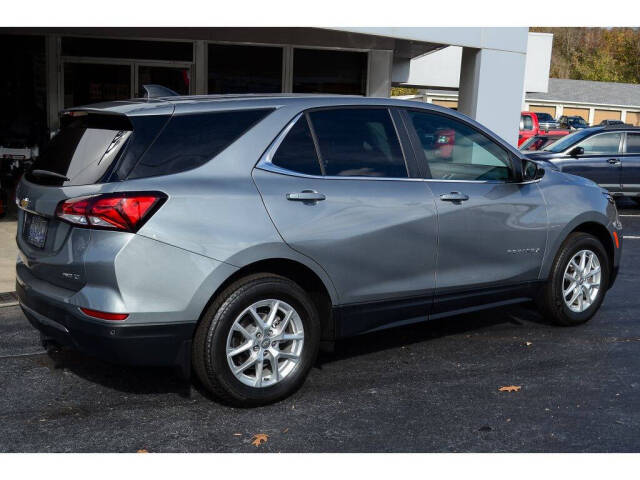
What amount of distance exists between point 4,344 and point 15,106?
994 centimetres

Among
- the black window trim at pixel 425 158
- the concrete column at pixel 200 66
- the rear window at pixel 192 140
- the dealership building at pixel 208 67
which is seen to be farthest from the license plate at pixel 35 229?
the concrete column at pixel 200 66

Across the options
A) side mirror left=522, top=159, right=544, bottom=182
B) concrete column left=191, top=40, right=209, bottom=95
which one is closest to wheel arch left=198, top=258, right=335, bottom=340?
side mirror left=522, top=159, right=544, bottom=182

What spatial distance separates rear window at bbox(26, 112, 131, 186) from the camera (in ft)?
13.8

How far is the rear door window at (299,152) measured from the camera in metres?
4.58

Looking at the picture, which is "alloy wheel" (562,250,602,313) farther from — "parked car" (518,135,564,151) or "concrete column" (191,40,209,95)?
"parked car" (518,135,564,151)

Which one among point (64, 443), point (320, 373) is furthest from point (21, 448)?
point (320, 373)

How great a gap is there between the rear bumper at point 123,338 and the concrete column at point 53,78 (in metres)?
10.8

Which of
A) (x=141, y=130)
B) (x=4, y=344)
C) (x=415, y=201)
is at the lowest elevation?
(x=4, y=344)

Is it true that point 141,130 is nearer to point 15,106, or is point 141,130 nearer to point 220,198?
point 220,198

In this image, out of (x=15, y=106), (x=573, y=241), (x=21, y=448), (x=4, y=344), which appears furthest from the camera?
(x=15, y=106)

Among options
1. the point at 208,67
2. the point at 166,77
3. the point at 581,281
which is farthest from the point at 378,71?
the point at 581,281

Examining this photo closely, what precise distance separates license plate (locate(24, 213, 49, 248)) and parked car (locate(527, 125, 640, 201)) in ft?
40.2

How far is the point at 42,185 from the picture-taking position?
176 inches

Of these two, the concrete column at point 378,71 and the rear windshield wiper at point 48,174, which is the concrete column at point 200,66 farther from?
the rear windshield wiper at point 48,174
